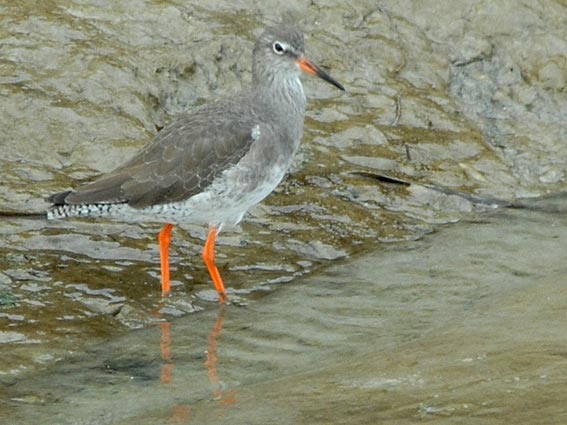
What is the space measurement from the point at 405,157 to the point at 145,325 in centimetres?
329

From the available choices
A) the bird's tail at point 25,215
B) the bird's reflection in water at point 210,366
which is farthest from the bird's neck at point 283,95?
the bird's tail at point 25,215

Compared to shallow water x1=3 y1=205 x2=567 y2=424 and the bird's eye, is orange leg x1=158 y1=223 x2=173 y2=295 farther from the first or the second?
the bird's eye

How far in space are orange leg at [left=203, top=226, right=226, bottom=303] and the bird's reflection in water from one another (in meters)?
0.13

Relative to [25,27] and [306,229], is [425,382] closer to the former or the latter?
[306,229]

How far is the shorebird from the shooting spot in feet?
25.6

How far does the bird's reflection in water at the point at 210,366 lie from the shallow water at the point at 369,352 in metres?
0.01

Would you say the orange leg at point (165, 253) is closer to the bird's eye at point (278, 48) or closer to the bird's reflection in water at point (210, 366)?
the bird's reflection in water at point (210, 366)

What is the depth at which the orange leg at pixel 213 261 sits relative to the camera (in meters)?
7.80

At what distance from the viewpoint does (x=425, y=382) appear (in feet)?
17.7

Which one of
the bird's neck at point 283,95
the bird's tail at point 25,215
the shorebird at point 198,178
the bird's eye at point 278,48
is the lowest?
the bird's tail at point 25,215

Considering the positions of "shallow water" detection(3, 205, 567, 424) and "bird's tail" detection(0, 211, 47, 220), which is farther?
"bird's tail" detection(0, 211, 47, 220)

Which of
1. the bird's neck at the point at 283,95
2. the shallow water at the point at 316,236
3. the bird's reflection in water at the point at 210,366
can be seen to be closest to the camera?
the bird's reflection in water at the point at 210,366

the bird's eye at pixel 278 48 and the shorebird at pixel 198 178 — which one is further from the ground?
the bird's eye at pixel 278 48

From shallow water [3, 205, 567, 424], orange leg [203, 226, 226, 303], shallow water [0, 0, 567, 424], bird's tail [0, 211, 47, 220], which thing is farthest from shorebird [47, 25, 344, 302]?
shallow water [3, 205, 567, 424]
